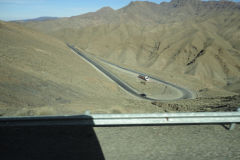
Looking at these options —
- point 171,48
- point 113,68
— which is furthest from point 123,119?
point 171,48

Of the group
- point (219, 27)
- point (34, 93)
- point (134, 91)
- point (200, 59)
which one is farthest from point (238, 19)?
point (34, 93)

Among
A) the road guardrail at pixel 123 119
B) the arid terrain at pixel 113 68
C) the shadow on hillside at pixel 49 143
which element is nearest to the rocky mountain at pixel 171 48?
the arid terrain at pixel 113 68

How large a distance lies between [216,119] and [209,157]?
5.32 ft

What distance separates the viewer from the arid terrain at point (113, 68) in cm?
1469

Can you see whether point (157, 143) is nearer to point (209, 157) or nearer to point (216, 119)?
point (209, 157)

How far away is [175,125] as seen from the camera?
6387mm

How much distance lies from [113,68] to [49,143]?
4741 cm

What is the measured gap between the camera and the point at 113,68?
52719mm

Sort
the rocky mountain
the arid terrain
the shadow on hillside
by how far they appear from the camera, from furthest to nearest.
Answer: the rocky mountain
the arid terrain
the shadow on hillside

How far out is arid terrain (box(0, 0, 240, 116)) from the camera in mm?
14688

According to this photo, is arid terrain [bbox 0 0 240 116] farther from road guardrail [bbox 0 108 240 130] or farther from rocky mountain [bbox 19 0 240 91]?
road guardrail [bbox 0 108 240 130]

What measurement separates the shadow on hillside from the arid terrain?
115 inches

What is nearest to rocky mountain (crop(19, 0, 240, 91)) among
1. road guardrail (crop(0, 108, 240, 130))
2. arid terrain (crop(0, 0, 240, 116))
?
arid terrain (crop(0, 0, 240, 116))

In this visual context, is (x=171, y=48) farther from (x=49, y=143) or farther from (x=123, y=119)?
(x=49, y=143)
